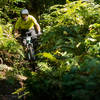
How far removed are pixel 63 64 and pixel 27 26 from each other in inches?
108

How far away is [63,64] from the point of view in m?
4.66

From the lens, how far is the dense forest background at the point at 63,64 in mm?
3090

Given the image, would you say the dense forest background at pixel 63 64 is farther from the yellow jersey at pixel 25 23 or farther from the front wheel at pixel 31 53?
the yellow jersey at pixel 25 23

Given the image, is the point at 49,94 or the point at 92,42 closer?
the point at 49,94

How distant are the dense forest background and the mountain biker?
519 mm

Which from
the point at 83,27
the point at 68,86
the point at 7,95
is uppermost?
the point at 83,27

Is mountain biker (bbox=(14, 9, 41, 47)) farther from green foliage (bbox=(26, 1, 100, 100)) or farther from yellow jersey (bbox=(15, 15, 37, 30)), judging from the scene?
green foliage (bbox=(26, 1, 100, 100))

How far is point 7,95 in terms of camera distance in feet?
13.7

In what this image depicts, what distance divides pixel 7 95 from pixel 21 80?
29.2 inches

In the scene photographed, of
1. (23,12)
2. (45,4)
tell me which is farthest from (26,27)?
(45,4)

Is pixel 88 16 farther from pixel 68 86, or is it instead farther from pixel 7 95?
pixel 7 95

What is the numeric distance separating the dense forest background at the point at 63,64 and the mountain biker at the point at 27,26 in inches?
20.4

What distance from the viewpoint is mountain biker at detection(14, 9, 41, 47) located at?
21.4 ft

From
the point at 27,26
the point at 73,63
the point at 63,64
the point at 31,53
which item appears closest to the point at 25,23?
the point at 27,26
